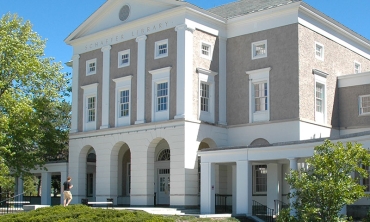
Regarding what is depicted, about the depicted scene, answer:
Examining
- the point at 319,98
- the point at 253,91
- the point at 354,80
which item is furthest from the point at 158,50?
the point at 354,80

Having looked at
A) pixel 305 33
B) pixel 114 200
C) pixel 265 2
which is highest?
pixel 265 2

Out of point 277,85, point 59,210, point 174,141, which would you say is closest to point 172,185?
point 174,141

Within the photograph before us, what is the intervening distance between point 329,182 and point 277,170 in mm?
13674

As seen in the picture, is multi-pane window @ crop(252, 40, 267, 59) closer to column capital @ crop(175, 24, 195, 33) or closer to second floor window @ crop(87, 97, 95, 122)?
column capital @ crop(175, 24, 195, 33)

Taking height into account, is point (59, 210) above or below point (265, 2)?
below

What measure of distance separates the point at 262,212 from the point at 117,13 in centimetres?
1647

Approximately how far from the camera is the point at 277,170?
1371 inches

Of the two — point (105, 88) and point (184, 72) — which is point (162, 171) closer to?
point (105, 88)

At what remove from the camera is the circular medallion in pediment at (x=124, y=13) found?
1581 inches

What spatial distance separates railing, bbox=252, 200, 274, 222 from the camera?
32469 millimetres

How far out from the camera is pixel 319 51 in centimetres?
3762

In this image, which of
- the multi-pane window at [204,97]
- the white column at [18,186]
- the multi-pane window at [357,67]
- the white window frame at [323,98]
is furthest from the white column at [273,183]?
the white column at [18,186]

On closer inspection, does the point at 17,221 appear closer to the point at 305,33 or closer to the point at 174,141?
the point at 174,141

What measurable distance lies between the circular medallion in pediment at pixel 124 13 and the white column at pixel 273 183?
13774mm
